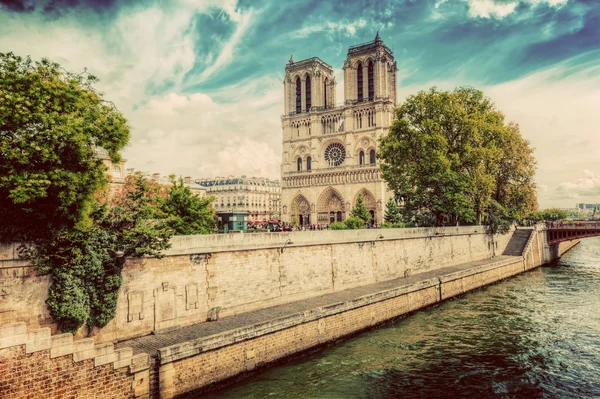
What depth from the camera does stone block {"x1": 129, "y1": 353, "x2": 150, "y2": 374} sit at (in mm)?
10203

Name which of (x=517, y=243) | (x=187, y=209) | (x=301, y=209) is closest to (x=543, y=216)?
(x=301, y=209)

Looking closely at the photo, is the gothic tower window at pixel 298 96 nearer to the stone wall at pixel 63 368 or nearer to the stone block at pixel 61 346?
the stone wall at pixel 63 368

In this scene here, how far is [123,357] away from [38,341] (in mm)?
1941

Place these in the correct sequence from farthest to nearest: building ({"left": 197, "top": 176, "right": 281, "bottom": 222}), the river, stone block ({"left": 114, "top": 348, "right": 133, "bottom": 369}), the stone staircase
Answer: building ({"left": 197, "top": 176, "right": 281, "bottom": 222}) < the stone staircase < the river < stone block ({"left": 114, "top": 348, "right": 133, "bottom": 369})

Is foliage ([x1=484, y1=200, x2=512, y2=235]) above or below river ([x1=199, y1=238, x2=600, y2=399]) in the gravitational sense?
above

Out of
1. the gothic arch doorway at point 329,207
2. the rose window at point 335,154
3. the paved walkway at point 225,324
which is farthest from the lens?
the rose window at point 335,154

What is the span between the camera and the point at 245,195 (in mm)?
87000

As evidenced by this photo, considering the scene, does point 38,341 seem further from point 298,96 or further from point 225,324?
point 298,96

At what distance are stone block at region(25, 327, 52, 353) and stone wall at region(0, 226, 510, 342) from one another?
6.81ft

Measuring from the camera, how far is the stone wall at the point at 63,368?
856cm

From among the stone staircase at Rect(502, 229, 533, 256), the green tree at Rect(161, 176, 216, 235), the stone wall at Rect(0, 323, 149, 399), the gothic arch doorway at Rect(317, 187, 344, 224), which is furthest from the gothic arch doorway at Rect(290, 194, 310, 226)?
the stone wall at Rect(0, 323, 149, 399)

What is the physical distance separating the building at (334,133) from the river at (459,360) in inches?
1464

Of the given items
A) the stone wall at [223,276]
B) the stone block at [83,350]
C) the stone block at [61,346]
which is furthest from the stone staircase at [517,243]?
the stone block at [61,346]

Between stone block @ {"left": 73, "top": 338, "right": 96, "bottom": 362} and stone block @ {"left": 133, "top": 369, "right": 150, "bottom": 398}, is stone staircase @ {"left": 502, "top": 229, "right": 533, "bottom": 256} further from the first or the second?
stone block @ {"left": 73, "top": 338, "right": 96, "bottom": 362}
